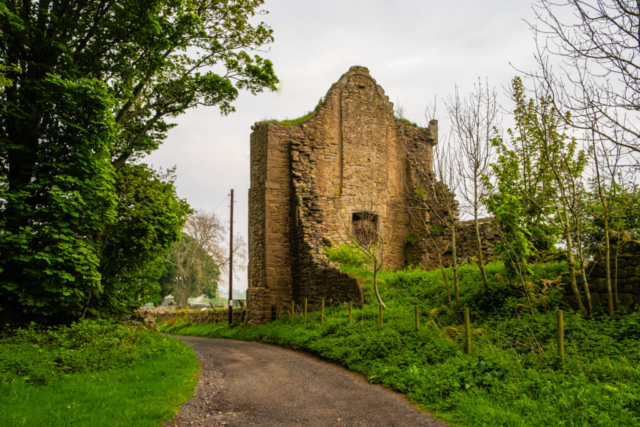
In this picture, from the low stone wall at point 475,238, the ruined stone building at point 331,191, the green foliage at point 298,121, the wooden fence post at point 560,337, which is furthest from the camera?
the green foliage at point 298,121

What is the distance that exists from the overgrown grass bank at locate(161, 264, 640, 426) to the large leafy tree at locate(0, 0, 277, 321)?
6207 millimetres

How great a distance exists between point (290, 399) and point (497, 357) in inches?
135

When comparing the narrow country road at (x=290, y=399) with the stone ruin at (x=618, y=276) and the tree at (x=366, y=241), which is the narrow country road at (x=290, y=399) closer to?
the tree at (x=366, y=241)

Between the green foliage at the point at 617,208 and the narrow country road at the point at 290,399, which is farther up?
the green foliage at the point at 617,208

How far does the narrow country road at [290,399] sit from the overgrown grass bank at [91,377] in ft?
1.43

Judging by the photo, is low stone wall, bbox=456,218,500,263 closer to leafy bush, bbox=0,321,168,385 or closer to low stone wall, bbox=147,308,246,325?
low stone wall, bbox=147,308,246,325

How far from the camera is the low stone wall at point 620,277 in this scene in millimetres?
7287

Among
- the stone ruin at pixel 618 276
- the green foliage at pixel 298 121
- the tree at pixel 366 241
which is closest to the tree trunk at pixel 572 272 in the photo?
the stone ruin at pixel 618 276

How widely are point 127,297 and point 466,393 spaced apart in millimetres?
9256

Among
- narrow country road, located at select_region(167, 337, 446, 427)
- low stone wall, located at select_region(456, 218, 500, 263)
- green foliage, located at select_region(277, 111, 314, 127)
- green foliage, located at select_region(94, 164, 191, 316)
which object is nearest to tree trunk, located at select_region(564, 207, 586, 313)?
narrow country road, located at select_region(167, 337, 446, 427)

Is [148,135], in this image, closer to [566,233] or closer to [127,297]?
[127,297]

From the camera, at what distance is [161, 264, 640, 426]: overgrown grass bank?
17.0ft

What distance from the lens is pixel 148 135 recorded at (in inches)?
546

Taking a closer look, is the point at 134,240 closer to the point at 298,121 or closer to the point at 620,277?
the point at 298,121
